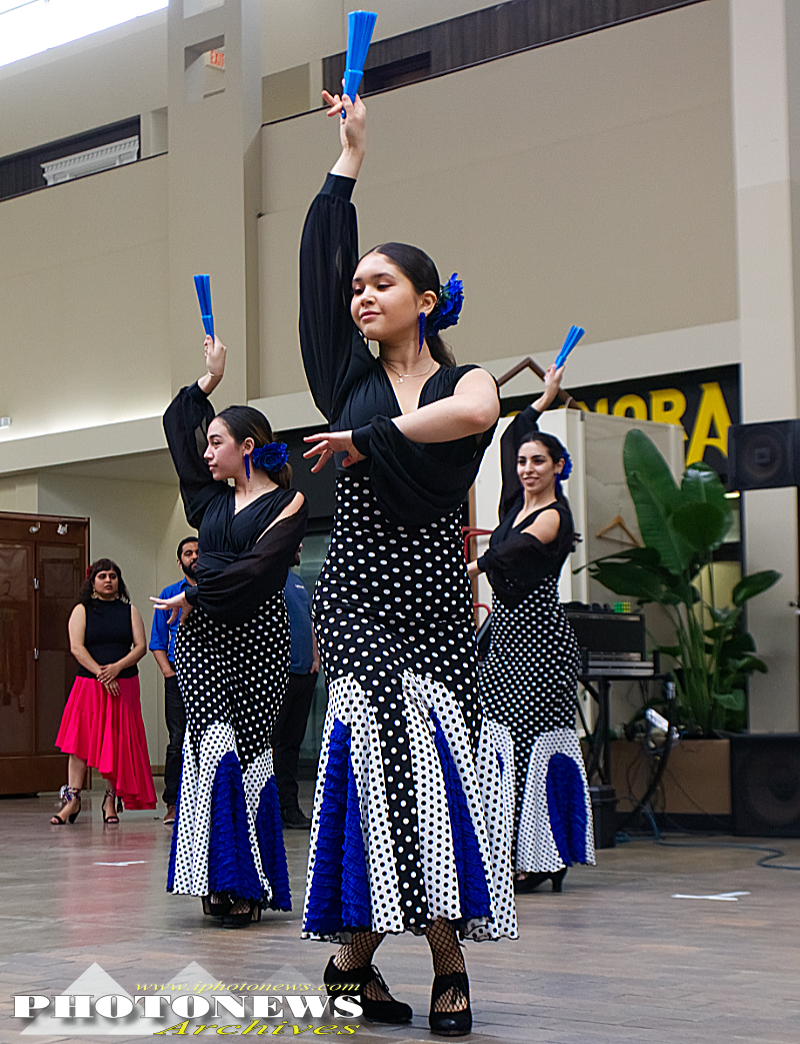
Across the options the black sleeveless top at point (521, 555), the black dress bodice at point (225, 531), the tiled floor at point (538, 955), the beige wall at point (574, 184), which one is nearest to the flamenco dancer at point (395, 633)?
the tiled floor at point (538, 955)

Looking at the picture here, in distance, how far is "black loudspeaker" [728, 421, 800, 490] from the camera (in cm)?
745

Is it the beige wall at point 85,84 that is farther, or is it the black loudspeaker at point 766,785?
the beige wall at point 85,84

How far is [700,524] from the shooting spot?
7.66 m

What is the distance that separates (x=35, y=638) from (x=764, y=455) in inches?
262

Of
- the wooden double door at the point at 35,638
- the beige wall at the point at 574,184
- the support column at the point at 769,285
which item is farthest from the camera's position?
the wooden double door at the point at 35,638

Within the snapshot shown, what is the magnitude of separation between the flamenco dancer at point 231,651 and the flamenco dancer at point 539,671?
0.95m

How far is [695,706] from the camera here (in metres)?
7.91

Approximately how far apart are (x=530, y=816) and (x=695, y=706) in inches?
115

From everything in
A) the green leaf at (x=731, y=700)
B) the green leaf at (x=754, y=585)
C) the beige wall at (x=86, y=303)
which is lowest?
the green leaf at (x=731, y=700)

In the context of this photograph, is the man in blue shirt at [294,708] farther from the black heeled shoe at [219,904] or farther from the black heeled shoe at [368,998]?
the black heeled shoe at [368,998]

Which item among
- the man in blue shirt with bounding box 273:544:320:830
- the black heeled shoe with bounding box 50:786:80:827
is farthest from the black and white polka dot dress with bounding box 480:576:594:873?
the black heeled shoe with bounding box 50:786:80:827

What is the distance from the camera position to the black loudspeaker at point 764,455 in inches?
293

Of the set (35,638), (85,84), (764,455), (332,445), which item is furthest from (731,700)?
(85,84)

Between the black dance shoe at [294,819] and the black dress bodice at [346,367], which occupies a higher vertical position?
the black dress bodice at [346,367]
